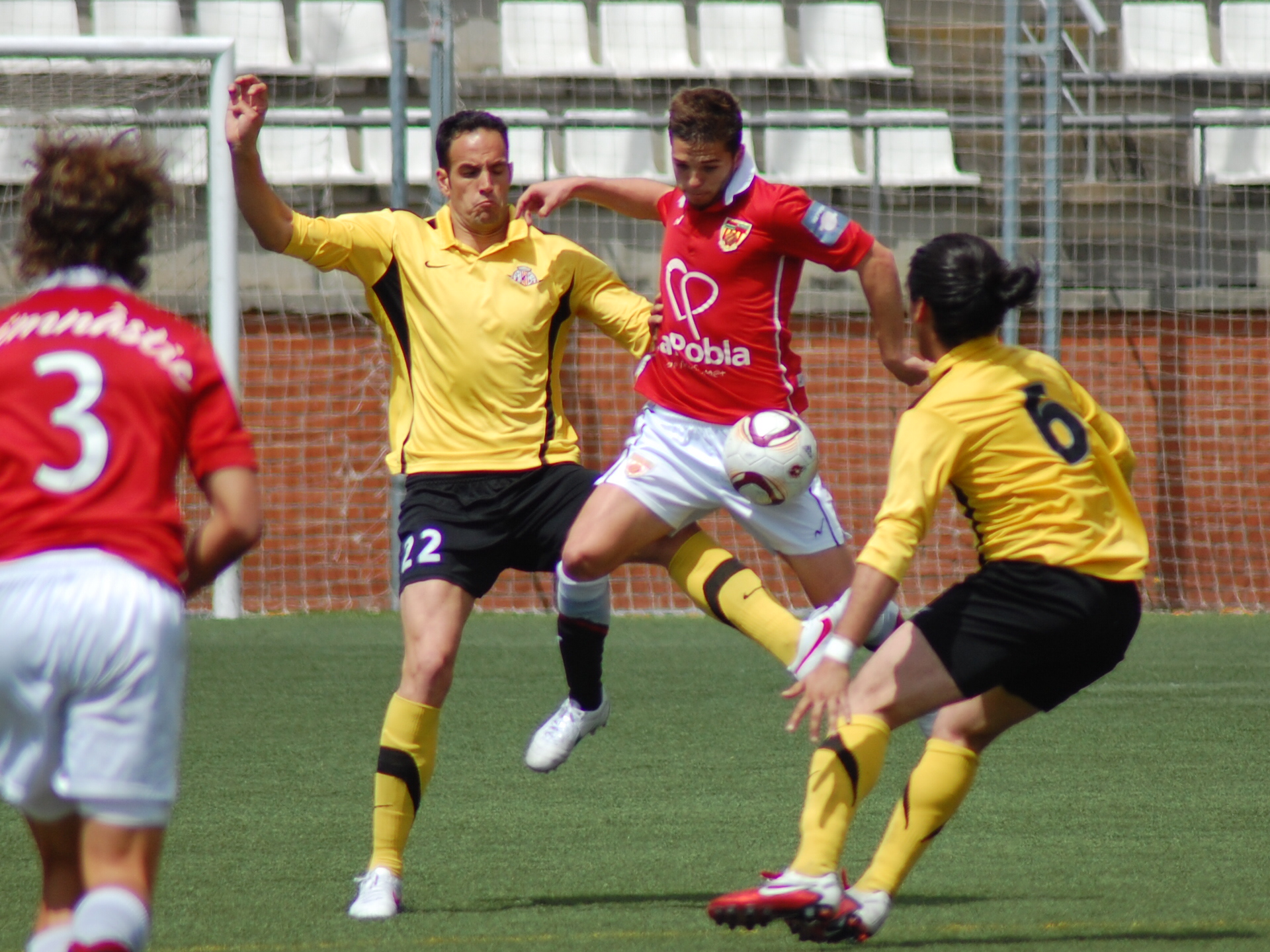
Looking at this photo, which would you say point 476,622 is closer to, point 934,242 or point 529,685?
point 529,685

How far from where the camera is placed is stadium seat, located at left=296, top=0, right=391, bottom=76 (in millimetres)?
12008

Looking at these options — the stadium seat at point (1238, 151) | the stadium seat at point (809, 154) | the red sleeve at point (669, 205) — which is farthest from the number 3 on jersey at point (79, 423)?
the stadium seat at point (1238, 151)

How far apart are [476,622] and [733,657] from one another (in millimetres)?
1919

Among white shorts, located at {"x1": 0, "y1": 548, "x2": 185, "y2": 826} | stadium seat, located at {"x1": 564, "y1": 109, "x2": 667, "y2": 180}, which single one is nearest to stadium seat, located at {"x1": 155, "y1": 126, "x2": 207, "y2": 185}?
stadium seat, located at {"x1": 564, "y1": 109, "x2": 667, "y2": 180}

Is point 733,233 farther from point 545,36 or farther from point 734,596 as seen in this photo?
point 545,36

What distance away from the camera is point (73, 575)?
250cm

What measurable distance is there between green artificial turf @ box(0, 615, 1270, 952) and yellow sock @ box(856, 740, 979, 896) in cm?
19

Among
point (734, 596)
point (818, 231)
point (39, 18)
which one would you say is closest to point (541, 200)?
point (818, 231)

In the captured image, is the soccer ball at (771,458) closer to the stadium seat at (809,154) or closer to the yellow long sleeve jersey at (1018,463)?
the yellow long sleeve jersey at (1018,463)

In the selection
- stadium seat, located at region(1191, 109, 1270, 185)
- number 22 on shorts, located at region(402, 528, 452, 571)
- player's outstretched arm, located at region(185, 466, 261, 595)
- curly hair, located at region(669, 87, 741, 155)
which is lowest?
number 22 on shorts, located at region(402, 528, 452, 571)

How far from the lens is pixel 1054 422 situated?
373 cm

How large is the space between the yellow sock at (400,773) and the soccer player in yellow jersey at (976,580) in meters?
1.06

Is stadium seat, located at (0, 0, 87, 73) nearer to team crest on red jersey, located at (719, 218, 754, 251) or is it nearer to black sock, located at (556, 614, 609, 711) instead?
team crest on red jersey, located at (719, 218, 754, 251)

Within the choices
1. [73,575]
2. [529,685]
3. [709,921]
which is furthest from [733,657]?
[73,575]
